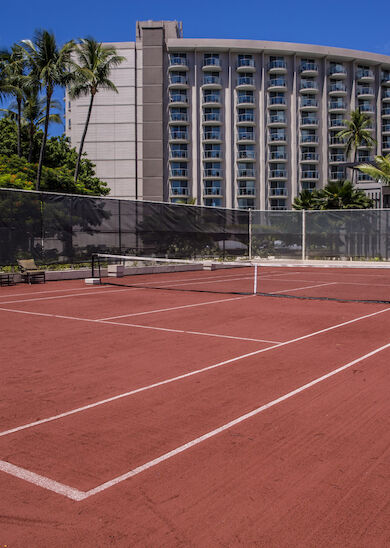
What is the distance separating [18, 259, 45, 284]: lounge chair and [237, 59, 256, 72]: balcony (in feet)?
206

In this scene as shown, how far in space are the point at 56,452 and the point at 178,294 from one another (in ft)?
39.7

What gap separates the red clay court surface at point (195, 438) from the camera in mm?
3342

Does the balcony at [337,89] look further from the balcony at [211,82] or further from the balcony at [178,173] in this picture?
the balcony at [178,173]

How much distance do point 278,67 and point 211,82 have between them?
9.28 meters

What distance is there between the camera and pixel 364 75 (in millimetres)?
80000

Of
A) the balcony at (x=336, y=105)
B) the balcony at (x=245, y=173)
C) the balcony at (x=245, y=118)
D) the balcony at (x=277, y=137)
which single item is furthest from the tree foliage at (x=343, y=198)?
the balcony at (x=336, y=105)

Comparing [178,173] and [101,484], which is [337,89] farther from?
[101,484]

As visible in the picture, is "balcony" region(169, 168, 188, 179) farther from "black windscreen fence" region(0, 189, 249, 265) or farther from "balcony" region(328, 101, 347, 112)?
"black windscreen fence" region(0, 189, 249, 265)

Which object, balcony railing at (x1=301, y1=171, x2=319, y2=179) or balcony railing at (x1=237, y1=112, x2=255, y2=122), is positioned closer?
balcony railing at (x1=237, y1=112, x2=255, y2=122)

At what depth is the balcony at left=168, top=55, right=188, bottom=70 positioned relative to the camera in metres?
74.8

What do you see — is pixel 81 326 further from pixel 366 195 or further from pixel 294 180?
pixel 294 180

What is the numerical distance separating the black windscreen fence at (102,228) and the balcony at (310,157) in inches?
1975

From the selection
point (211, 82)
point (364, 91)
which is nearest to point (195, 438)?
point (211, 82)

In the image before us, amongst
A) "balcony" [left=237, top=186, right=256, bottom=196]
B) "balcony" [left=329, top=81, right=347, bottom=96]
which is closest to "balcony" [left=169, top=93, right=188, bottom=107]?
"balcony" [left=237, top=186, right=256, bottom=196]
